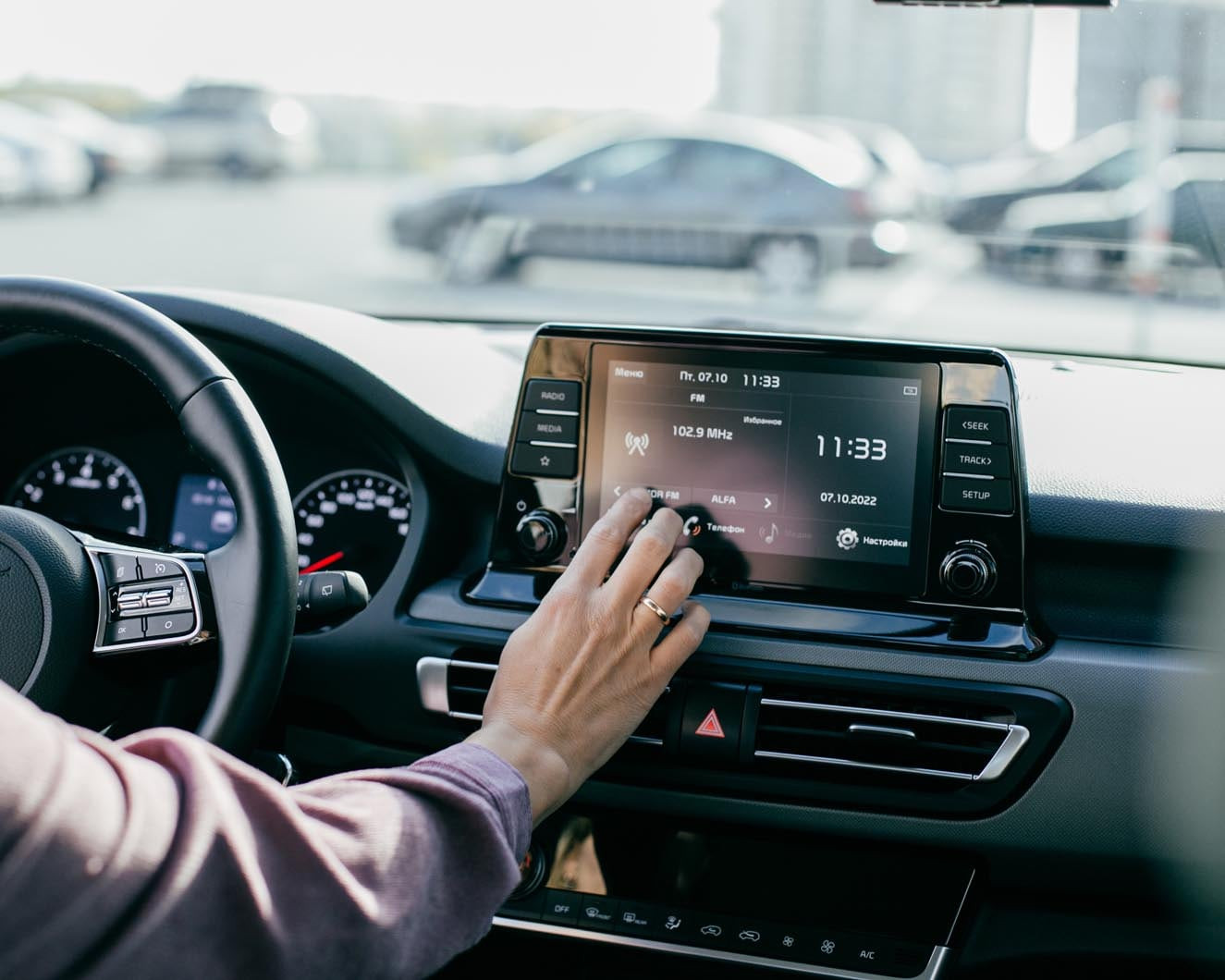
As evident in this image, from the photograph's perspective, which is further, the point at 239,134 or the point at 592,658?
the point at 239,134

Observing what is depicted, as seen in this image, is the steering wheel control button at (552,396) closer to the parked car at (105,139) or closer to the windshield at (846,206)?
the windshield at (846,206)

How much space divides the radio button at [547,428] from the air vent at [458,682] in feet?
1.03

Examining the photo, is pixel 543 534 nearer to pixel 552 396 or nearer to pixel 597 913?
pixel 552 396

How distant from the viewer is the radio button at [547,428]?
1.84 metres

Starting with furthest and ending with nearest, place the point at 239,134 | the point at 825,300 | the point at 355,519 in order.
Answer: the point at 239,134, the point at 825,300, the point at 355,519

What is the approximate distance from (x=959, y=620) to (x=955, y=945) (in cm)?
47

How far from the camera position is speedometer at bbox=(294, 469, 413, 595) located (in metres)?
2.04

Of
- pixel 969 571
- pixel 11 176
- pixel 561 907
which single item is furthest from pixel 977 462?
pixel 11 176

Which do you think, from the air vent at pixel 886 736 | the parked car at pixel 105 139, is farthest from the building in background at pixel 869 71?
the parked car at pixel 105 139

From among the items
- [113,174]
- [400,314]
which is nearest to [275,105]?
[113,174]

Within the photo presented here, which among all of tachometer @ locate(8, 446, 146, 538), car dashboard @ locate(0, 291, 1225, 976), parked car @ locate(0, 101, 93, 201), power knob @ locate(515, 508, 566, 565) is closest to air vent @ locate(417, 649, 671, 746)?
car dashboard @ locate(0, 291, 1225, 976)

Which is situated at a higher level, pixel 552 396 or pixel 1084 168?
pixel 1084 168

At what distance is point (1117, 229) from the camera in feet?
7.57

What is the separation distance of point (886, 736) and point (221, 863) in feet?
3.36
